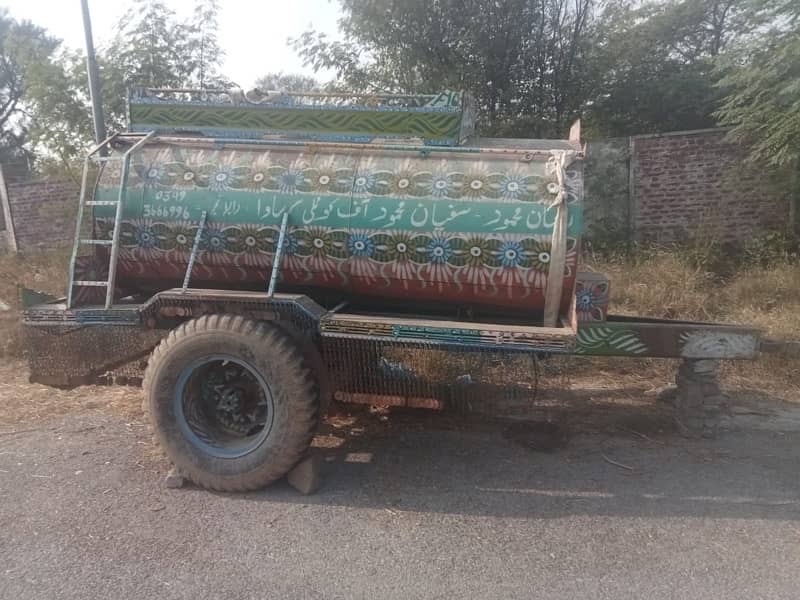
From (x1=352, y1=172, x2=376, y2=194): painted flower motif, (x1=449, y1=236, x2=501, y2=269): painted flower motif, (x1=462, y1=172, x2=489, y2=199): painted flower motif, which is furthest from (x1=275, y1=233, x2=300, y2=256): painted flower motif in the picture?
(x1=462, y1=172, x2=489, y2=199): painted flower motif

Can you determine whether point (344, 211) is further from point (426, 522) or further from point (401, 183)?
point (426, 522)

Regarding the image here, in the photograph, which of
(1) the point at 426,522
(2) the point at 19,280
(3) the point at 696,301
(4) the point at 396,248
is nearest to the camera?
(1) the point at 426,522

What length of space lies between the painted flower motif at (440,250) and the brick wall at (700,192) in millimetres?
6677

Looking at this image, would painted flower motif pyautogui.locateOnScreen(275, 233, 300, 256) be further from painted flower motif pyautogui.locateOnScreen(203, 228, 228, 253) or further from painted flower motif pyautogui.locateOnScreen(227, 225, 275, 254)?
painted flower motif pyautogui.locateOnScreen(203, 228, 228, 253)

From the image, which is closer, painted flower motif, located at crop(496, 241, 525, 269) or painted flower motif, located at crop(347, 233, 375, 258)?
painted flower motif, located at crop(496, 241, 525, 269)

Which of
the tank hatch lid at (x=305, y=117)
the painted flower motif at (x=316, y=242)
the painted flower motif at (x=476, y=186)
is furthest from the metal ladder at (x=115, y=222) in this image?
the painted flower motif at (x=476, y=186)

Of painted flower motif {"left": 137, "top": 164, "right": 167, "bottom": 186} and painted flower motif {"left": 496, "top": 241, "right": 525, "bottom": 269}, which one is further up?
painted flower motif {"left": 137, "top": 164, "right": 167, "bottom": 186}

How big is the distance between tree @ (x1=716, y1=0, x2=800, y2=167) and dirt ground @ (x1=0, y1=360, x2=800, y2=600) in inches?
166

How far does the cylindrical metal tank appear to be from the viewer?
4.09 metres

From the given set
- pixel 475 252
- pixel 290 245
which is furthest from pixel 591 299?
pixel 290 245

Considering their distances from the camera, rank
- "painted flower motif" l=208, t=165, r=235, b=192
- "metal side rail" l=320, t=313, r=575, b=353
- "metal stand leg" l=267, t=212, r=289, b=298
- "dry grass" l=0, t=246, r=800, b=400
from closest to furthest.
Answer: "metal side rail" l=320, t=313, r=575, b=353 → "metal stand leg" l=267, t=212, r=289, b=298 → "painted flower motif" l=208, t=165, r=235, b=192 → "dry grass" l=0, t=246, r=800, b=400

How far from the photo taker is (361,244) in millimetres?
4223

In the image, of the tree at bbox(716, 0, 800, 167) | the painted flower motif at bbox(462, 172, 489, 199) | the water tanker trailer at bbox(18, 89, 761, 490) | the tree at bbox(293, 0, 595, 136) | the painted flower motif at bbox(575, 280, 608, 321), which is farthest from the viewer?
the tree at bbox(293, 0, 595, 136)

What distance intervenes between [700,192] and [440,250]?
709 cm
